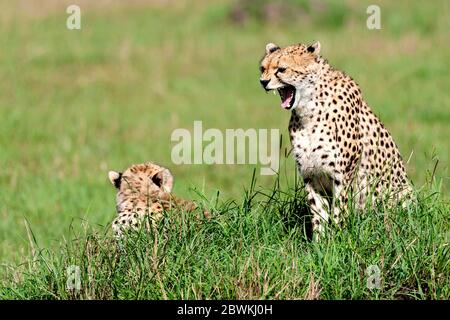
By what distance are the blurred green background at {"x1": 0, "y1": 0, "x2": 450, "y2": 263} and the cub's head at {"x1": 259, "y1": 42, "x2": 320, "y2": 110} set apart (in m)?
3.29

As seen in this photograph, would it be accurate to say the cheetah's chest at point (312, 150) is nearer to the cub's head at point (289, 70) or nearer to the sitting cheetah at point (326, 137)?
the sitting cheetah at point (326, 137)

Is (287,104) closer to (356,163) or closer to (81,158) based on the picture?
(356,163)

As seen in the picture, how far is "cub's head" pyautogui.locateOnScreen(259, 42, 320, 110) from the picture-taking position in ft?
22.2

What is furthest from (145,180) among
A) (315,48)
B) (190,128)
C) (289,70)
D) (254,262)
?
(190,128)

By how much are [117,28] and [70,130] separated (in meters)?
7.11

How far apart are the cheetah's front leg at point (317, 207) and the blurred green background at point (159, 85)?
3163mm

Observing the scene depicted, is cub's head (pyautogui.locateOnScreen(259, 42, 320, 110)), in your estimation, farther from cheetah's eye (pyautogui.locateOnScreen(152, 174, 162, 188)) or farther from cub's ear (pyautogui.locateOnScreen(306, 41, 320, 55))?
cheetah's eye (pyautogui.locateOnScreen(152, 174, 162, 188))

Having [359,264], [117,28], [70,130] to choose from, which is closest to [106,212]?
[70,130]

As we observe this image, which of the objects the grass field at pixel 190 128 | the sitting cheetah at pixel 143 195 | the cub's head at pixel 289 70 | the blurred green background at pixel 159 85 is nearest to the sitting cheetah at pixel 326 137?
the cub's head at pixel 289 70

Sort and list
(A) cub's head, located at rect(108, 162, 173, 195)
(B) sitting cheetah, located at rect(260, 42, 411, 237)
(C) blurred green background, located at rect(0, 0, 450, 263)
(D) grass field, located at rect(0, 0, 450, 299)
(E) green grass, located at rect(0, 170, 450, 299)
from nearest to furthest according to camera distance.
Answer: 1. (E) green grass, located at rect(0, 170, 450, 299)
2. (D) grass field, located at rect(0, 0, 450, 299)
3. (B) sitting cheetah, located at rect(260, 42, 411, 237)
4. (A) cub's head, located at rect(108, 162, 173, 195)
5. (C) blurred green background, located at rect(0, 0, 450, 263)

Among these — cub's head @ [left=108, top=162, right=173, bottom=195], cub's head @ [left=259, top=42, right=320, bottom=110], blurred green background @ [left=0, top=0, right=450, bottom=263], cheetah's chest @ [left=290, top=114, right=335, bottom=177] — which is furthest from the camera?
blurred green background @ [left=0, top=0, right=450, bottom=263]

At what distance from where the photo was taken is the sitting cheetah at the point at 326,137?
22.5 ft

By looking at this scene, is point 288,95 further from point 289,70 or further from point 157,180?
point 157,180

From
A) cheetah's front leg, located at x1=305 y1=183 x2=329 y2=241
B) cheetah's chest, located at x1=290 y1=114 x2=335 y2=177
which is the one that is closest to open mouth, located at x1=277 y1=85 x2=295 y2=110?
cheetah's chest, located at x1=290 y1=114 x2=335 y2=177
